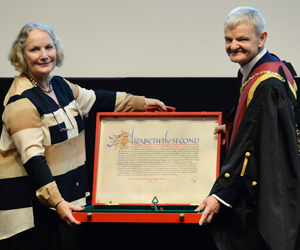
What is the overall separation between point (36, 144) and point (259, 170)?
3.35 ft

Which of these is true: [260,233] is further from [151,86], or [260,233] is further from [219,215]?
[151,86]

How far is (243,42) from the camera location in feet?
6.19

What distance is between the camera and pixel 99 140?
2344 millimetres

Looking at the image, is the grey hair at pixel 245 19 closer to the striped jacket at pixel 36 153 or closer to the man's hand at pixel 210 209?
the man's hand at pixel 210 209

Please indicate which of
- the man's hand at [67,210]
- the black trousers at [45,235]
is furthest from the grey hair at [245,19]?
the black trousers at [45,235]

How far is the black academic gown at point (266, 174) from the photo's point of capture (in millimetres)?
1706

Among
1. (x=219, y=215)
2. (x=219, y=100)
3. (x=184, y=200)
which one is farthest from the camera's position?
(x=219, y=100)

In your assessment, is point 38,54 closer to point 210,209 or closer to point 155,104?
point 155,104

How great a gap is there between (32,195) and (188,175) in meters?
0.81

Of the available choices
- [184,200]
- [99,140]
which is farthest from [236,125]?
[99,140]

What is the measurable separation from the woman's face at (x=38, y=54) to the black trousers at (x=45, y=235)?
660 mm

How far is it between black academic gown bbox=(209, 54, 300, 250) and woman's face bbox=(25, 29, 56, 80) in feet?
3.36

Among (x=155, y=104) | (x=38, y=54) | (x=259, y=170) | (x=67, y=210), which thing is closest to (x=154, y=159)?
(x=155, y=104)

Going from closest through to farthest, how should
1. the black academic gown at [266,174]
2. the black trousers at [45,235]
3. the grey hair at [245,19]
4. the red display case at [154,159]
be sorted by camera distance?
the black academic gown at [266,174], the grey hair at [245,19], the black trousers at [45,235], the red display case at [154,159]
